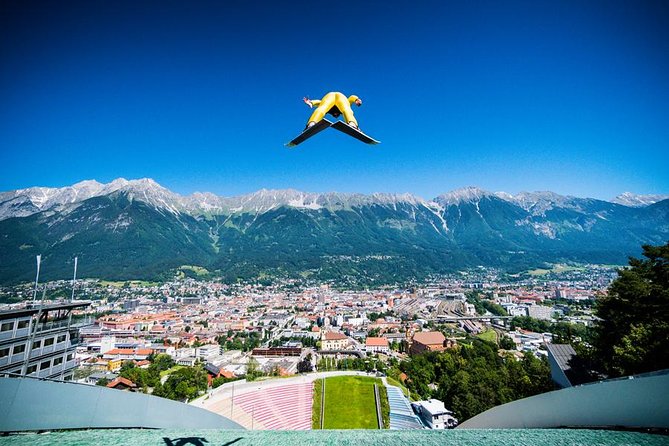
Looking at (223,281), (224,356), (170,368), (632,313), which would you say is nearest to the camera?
(632,313)

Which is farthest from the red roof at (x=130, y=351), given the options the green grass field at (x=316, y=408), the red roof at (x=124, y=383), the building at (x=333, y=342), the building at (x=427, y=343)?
the building at (x=427, y=343)

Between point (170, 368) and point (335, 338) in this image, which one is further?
point (335, 338)

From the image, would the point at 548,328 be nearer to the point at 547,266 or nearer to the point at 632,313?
the point at 632,313

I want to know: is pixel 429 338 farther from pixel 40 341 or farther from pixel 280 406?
pixel 40 341

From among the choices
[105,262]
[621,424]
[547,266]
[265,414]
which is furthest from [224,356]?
[547,266]

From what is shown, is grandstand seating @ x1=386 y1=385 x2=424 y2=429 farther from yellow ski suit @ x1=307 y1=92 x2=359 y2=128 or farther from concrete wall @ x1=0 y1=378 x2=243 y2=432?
yellow ski suit @ x1=307 y1=92 x2=359 y2=128
